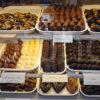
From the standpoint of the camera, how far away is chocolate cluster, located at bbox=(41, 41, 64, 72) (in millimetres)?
1438

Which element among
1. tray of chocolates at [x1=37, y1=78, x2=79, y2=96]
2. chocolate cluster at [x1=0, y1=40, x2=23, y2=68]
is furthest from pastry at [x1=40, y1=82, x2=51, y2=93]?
chocolate cluster at [x1=0, y1=40, x2=23, y2=68]

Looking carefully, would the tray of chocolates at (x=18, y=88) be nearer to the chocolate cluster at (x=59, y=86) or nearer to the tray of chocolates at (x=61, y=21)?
the chocolate cluster at (x=59, y=86)

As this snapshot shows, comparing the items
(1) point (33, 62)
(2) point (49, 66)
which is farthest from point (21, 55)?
(2) point (49, 66)

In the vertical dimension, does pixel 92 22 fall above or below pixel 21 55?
above

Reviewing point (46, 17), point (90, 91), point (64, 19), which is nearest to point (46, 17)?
point (46, 17)

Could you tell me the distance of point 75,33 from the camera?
1.28 meters

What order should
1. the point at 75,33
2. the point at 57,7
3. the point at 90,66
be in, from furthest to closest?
the point at 57,7, the point at 90,66, the point at 75,33

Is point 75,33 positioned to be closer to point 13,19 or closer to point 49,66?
point 49,66

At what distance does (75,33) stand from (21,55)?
46 centimetres

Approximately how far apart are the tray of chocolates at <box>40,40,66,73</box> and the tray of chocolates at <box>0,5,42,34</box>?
0.22 metres

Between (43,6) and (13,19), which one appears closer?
(13,19)

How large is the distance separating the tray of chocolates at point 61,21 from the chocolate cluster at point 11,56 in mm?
298

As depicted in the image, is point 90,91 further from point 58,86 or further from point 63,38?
point 63,38

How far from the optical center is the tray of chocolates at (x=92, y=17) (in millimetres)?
1299
